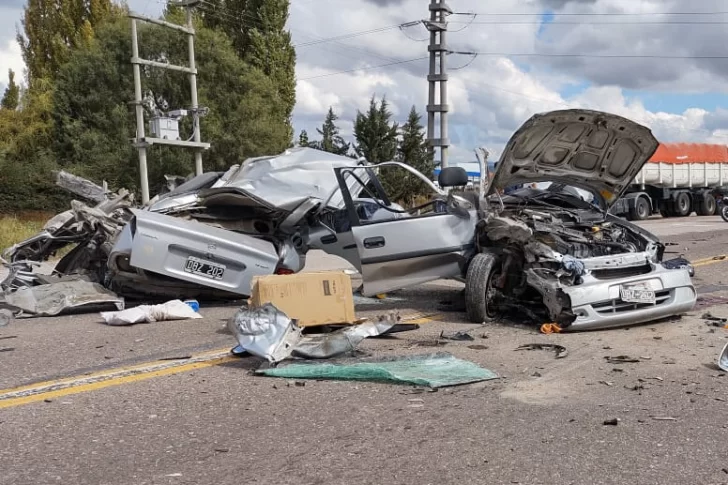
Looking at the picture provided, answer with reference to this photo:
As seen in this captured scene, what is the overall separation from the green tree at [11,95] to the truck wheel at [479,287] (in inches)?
1605

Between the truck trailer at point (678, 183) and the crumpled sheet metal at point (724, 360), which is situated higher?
the truck trailer at point (678, 183)

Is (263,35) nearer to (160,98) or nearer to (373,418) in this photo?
(160,98)

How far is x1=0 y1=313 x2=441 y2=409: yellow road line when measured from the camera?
182 inches

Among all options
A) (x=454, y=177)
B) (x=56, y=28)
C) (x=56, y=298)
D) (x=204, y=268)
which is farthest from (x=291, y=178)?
(x=56, y=28)

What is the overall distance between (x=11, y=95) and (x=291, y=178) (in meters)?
39.0

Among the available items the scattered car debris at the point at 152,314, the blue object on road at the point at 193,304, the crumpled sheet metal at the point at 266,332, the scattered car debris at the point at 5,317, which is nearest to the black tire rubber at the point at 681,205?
the blue object on road at the point at 193,304

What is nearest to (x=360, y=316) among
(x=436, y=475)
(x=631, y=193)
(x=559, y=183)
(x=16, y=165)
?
(x=559, y=183)

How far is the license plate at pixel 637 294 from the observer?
20.8 ft

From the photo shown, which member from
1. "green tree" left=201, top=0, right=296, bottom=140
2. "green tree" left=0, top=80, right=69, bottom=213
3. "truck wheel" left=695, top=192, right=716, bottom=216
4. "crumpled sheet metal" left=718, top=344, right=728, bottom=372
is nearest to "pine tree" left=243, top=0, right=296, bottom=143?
"green tree" left=201, top=0, right=296, bottom=140

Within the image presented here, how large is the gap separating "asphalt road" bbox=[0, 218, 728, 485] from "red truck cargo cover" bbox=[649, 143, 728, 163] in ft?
83.5

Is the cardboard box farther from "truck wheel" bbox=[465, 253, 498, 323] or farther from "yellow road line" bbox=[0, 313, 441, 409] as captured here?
"truck wheel" bbox=[465, 253, 498, 323]

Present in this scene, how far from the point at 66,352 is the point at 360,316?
2786 mm

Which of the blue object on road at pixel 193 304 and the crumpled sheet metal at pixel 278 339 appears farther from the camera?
the blue object on road at pixel 193 304

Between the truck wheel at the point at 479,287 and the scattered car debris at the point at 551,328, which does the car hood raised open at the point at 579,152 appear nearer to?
the truck wheel at the point at 479,287
